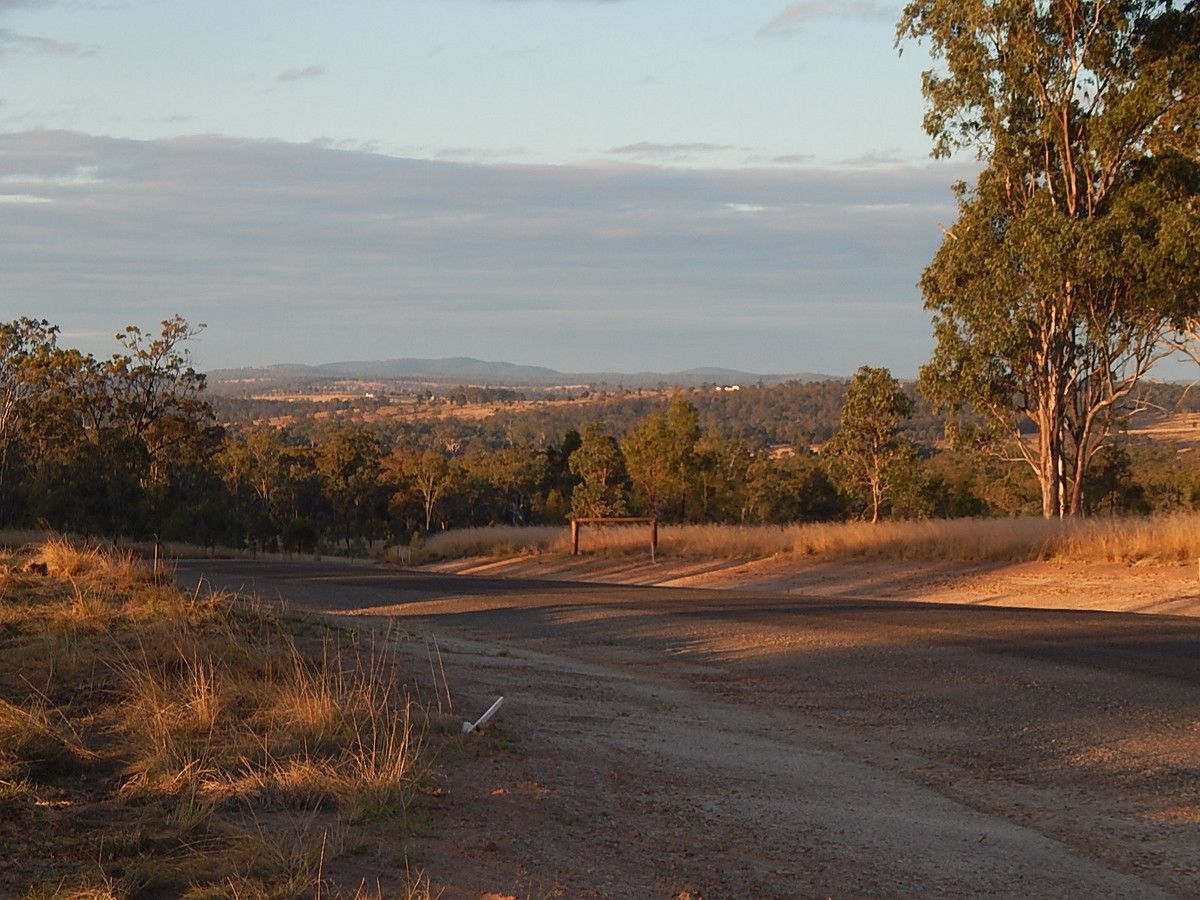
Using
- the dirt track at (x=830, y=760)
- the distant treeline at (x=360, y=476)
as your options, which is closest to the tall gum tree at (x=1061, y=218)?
the distant treeline at (x=360, y=476)

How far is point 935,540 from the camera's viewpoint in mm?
24922

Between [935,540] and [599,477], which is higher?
[935,540]

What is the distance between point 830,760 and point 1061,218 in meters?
20.5

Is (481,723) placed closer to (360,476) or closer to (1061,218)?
(1061,218)

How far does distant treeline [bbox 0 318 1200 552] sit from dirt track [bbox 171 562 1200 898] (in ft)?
55.3

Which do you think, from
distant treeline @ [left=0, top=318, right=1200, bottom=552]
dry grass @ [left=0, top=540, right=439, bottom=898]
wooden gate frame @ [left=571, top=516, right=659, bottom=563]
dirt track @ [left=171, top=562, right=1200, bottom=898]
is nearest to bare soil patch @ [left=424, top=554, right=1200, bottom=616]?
wooden gate frame @ [left=571, top=516, right=659, bottom=563]

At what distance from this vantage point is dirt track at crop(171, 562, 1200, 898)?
564 cm

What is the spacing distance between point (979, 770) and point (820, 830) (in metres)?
2.15

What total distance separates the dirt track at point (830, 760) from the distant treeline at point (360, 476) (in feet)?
55.3

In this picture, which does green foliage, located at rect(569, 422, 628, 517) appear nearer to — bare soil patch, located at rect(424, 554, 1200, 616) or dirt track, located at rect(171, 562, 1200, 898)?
bare soil patch, located at rect(424, 554, 1200, 616)

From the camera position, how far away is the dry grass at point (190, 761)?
500cm

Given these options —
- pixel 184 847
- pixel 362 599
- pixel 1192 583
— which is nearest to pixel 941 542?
pixel 1192 583

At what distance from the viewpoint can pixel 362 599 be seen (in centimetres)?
2061

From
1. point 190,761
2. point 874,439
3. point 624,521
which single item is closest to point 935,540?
point 624,521
